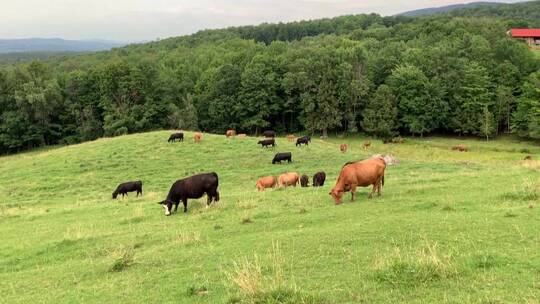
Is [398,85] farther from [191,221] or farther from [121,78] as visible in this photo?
[191,221]

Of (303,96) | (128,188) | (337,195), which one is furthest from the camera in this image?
(303,96)

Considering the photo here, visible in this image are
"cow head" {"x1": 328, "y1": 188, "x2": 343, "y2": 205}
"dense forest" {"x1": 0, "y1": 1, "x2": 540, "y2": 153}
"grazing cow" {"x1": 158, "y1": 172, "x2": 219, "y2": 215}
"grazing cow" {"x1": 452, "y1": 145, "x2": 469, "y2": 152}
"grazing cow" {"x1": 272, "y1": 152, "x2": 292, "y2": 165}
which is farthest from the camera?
"dense forest" {"x1": 0, "y1": 1, "x2": 540, "y2": 153}

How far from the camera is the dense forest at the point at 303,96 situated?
72.0 m

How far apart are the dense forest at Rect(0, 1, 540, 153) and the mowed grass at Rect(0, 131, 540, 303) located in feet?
171

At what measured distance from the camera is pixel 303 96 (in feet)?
245

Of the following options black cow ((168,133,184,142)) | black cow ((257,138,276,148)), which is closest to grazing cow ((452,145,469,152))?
black cow ((257,138,276,148))

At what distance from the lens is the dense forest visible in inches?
2835

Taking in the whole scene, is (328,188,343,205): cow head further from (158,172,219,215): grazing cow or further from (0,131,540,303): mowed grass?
(158,172,219,215): grazing cow

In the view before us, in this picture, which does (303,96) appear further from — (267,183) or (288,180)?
(267,183)

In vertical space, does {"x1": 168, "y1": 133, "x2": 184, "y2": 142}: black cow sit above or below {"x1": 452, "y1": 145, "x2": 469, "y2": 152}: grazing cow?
above

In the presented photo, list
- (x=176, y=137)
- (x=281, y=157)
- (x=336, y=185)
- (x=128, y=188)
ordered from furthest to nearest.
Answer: (x=176, y=137), (x=281, y=157), (x=128, y=188), (x=336, y=185)

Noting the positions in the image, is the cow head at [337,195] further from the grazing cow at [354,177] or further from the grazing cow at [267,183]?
the grazing cow at [267,183]

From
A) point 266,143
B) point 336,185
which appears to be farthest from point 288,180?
point 266,143

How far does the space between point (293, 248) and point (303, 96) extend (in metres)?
65.5
